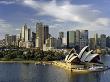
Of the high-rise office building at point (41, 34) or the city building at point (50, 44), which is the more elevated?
the high-rise office building at point (41, 34)

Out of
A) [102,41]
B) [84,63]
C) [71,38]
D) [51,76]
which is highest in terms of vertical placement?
[71,38]

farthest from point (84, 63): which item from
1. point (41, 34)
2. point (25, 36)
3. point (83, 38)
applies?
point (25, 36)

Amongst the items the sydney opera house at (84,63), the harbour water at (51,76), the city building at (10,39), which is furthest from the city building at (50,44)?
the harbour water at (51,76)

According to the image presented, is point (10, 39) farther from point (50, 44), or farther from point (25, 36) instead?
point (50, 44)

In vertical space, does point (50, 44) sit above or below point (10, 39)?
below

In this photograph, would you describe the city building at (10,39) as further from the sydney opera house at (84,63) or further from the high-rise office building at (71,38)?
the sydney opera house at (84,63)

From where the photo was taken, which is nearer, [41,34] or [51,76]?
[51,76]

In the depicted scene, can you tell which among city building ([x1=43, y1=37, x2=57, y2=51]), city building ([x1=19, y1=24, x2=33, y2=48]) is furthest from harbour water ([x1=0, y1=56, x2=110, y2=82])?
city building ([x1=19, y1=24, x2=33, y2=48])

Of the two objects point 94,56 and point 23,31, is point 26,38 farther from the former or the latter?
point 94,56

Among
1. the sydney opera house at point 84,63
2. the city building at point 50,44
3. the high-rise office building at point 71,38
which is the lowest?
the sydney opera house at point 84,63

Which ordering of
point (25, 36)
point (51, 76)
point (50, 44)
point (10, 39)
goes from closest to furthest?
point (51, 76) < point (50, 44) < point (25, 36) < point (10, 39)
